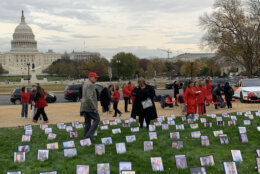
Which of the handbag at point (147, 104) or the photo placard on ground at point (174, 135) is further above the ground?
the handbag at point (147, 104)

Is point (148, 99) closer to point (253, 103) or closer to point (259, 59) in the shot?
point (253, 103)

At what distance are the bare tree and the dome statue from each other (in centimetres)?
14223

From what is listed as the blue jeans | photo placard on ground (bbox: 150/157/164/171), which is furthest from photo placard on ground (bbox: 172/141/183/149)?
the blue jeans

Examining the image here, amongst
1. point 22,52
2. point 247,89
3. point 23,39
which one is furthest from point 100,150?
point 22,52

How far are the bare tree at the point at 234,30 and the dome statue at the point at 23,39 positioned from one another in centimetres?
14223

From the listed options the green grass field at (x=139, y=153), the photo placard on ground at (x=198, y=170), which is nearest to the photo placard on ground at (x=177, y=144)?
the green grass field at (x=139, y=153)

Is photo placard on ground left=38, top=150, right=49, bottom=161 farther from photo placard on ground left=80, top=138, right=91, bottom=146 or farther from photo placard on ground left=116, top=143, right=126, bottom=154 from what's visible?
photo placard on ground left=116, top=143, right=126, bottom=154

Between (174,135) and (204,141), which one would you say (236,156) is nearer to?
(204,141)

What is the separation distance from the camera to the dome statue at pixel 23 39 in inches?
6624

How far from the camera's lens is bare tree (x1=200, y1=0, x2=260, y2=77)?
134 feet

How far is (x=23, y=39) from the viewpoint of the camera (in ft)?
553

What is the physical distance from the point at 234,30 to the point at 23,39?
144 metres

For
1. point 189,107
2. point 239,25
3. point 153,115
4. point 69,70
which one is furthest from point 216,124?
point 69,70

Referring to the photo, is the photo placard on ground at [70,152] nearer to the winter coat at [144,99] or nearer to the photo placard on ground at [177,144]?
the photo placard on ground at [177,144]
